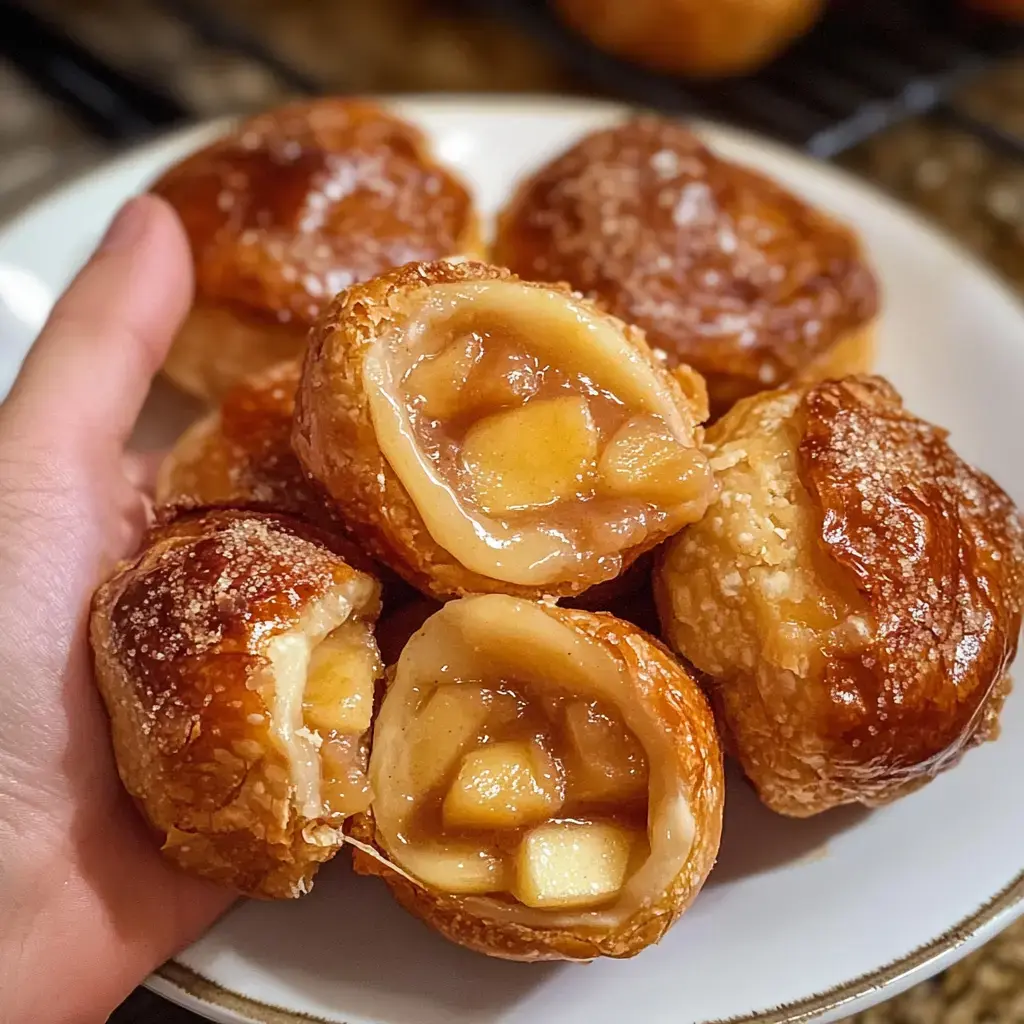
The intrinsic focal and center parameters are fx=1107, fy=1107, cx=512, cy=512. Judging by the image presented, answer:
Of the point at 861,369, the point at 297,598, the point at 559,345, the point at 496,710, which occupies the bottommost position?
the point at 861,369

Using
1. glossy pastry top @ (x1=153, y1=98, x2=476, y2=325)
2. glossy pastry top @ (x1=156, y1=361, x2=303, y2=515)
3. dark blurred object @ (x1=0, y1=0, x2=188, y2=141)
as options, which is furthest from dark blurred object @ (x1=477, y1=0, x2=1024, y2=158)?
glossy pastry top @ (x1=156, y1=361, x2=303, y2=515)

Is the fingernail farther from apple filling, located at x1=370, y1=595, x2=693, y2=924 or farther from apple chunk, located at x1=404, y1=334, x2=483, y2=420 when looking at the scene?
apple filling, located at x1=370, y1=595, x2=693, y2=924

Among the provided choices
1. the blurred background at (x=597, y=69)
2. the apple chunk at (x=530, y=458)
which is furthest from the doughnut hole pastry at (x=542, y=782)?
the blurred background at (x=597, y=69)

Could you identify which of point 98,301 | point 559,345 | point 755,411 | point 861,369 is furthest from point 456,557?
point 861,369

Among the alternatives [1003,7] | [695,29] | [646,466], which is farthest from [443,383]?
[1003,7]

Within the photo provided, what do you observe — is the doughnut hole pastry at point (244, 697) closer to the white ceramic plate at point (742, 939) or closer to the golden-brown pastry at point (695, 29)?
the white ceramic plate at point (742, 939)

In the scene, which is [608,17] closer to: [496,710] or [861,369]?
[861,369]
